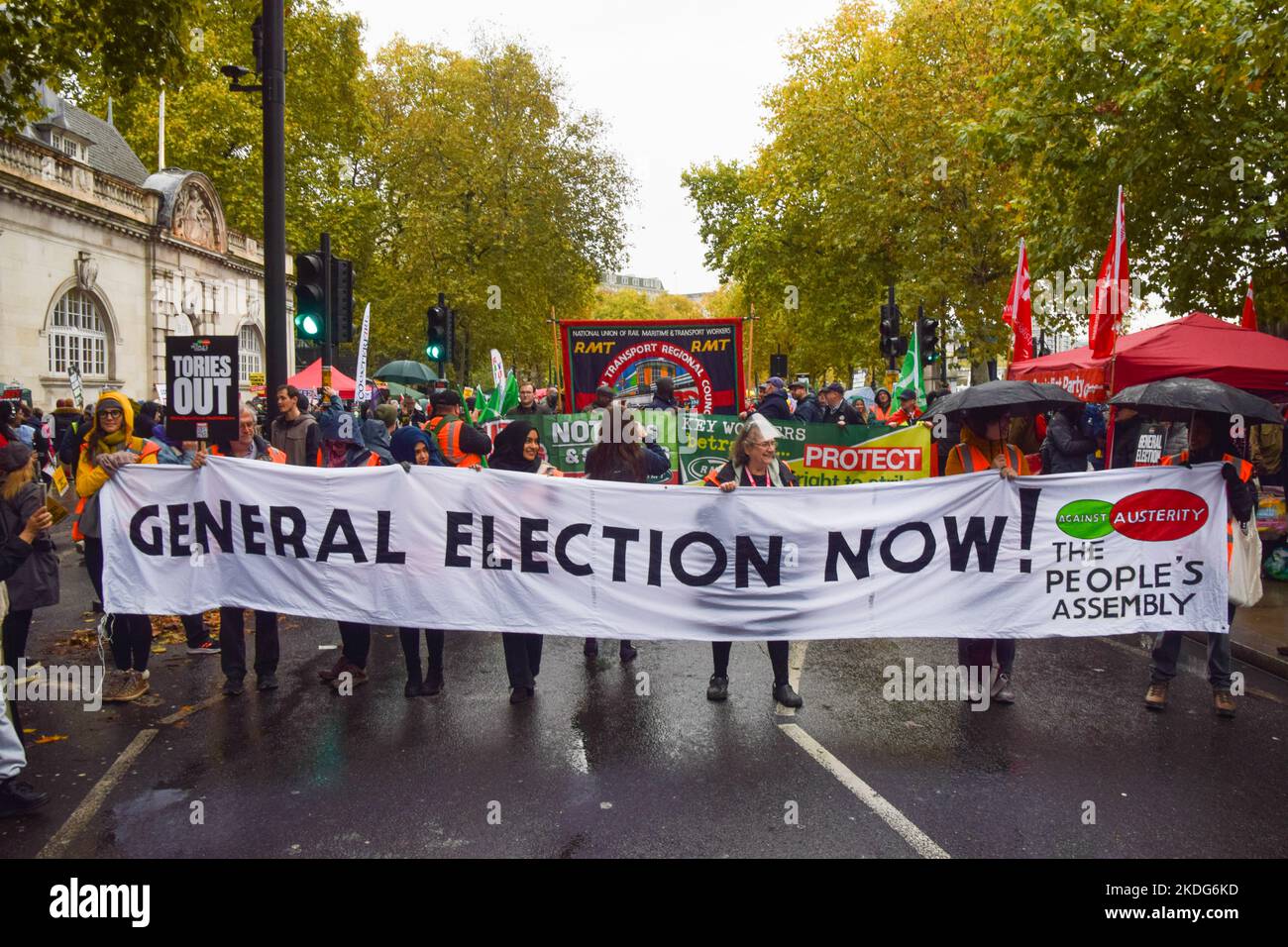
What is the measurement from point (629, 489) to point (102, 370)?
27.6 m

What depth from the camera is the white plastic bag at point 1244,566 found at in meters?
5.88

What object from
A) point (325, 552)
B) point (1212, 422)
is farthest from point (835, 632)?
point (325, 552)

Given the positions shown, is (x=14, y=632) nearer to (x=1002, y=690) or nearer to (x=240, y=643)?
(x=240, y=643)

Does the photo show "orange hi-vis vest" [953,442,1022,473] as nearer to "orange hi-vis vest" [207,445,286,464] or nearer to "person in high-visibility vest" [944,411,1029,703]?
"person in high-visibility vest" [944,411,1029,703]

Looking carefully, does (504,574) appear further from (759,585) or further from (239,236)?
(239,236)

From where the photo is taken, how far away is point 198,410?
652cm

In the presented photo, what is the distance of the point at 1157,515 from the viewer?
232 inches

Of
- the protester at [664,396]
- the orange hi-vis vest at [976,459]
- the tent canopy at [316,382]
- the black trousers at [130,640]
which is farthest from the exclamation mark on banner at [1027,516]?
the tent canopy at [316,382]

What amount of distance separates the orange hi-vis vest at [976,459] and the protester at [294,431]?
486 cm

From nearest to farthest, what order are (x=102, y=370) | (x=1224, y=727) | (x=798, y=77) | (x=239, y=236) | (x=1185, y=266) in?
(x=1224, y=727)
(x=1185, y=266)
(x=102, y=370)
(x=798, y=77)
(x=239, y=236)

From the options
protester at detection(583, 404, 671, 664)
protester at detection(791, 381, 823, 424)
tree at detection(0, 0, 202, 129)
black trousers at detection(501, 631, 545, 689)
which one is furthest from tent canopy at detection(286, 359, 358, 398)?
black trousers at detection(501, 631, 545, 689)

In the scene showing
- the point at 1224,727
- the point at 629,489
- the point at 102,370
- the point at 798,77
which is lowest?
the point at 1224,727

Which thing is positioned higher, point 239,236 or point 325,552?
point 239,236

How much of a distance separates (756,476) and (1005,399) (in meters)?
1.60
